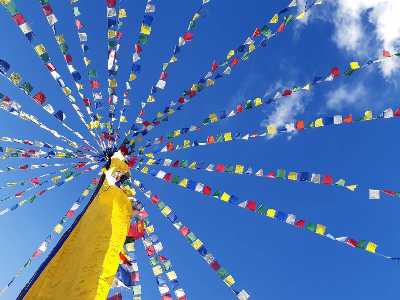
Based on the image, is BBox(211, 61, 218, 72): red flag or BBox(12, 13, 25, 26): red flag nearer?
BBox(12, 13, 25, 26): red flag

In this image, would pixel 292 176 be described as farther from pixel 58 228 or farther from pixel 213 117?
pixel 58 228

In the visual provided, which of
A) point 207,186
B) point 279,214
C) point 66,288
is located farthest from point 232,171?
point 66,288

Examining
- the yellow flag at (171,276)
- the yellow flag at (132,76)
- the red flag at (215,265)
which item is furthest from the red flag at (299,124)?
the yellow flag at (171,276)

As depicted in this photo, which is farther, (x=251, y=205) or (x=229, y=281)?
(x=251, y=205)

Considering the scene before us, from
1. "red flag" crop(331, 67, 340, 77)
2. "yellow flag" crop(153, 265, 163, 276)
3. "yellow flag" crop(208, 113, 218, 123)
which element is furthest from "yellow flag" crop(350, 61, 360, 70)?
"yellow flag" crop(153, 265, 163, 276)

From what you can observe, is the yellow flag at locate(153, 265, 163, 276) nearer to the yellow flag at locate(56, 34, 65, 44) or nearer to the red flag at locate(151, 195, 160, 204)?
the red flag at locate(151, 195, 160, 204)

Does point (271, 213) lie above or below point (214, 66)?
below

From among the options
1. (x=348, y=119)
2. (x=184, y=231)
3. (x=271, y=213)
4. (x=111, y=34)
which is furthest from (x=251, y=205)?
(x=111, y=34)

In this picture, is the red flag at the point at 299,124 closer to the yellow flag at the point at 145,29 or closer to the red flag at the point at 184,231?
the red flag at the point at 184,231

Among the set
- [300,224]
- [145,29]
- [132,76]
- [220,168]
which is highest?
[145,29]

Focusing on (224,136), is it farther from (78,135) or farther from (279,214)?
(78,135)

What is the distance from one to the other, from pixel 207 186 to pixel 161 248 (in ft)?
5.18

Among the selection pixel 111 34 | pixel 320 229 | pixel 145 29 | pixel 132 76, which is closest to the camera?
pixel 320 229

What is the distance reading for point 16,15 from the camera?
25.5 ft
